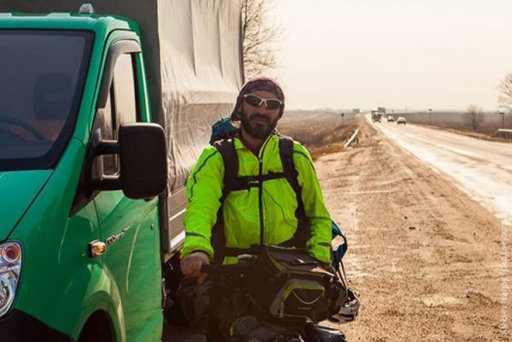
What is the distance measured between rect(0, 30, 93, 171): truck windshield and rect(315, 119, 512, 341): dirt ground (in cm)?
424

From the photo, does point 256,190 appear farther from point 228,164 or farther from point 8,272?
point 8,272

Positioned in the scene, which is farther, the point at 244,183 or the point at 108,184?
the point at 244,183

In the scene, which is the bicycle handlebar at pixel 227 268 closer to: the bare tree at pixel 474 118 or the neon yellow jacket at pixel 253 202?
the neon yellow jacket at pixel 253 202

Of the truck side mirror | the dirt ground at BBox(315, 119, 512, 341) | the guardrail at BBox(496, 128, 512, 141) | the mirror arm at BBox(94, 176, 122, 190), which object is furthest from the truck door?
the guardrail at BBox(496, 128, 512, 141)

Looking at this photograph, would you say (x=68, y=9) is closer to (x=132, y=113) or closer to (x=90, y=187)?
(x=132, y=113)

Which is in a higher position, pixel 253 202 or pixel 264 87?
pixel 264 87

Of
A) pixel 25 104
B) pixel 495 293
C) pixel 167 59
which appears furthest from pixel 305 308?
pixel 495 293

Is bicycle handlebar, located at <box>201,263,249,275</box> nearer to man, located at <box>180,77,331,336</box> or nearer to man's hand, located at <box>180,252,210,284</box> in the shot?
man's hand, located at <box>180,252,210,284</box>

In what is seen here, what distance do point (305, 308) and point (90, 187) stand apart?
40.5 inches

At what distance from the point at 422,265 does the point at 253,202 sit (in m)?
7.34

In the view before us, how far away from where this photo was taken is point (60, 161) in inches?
129

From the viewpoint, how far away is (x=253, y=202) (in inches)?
143

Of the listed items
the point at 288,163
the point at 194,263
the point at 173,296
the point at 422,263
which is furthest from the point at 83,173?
the point at 422,263

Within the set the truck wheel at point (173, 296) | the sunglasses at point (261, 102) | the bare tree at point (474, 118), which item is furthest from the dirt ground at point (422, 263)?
the bare tree at point (474, 118)
